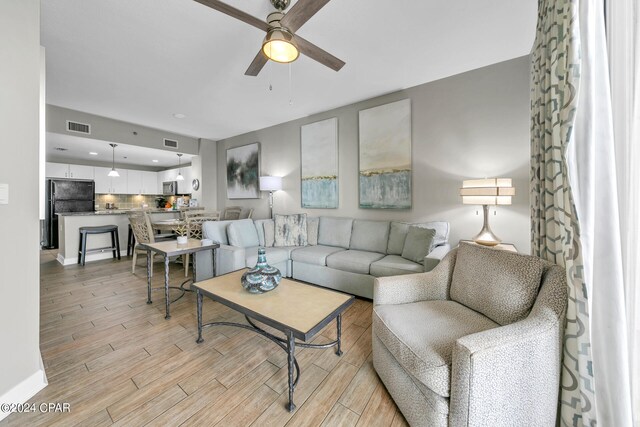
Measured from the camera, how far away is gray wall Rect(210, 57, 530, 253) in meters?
2.55

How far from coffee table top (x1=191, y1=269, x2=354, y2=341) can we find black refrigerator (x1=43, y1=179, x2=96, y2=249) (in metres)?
6.95

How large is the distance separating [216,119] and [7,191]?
11.4 ft

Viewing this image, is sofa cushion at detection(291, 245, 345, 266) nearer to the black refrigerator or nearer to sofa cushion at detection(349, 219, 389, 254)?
sofa cushion at detection(349, 219, 389, 254)

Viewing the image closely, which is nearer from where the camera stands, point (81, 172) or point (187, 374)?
point (187, 374)

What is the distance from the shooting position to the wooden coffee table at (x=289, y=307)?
1313 mm

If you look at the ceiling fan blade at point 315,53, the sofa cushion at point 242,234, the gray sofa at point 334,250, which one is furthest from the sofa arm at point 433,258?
the sofa cushion at point 242,234

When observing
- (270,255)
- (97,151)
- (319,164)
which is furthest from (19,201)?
(97,151)

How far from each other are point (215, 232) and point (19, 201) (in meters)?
1.88

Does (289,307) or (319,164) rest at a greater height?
(319,164)

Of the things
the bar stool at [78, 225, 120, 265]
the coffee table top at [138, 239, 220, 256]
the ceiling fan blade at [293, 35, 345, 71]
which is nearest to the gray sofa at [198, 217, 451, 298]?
the coffee table top at [138, 239, 220, 256]

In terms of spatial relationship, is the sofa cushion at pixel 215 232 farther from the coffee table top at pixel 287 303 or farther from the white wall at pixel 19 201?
the white wall at pixel 19 201

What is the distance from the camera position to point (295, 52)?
1751mm

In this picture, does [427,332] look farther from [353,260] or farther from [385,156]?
[385,156]

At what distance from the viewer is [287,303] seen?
5.19 feet
